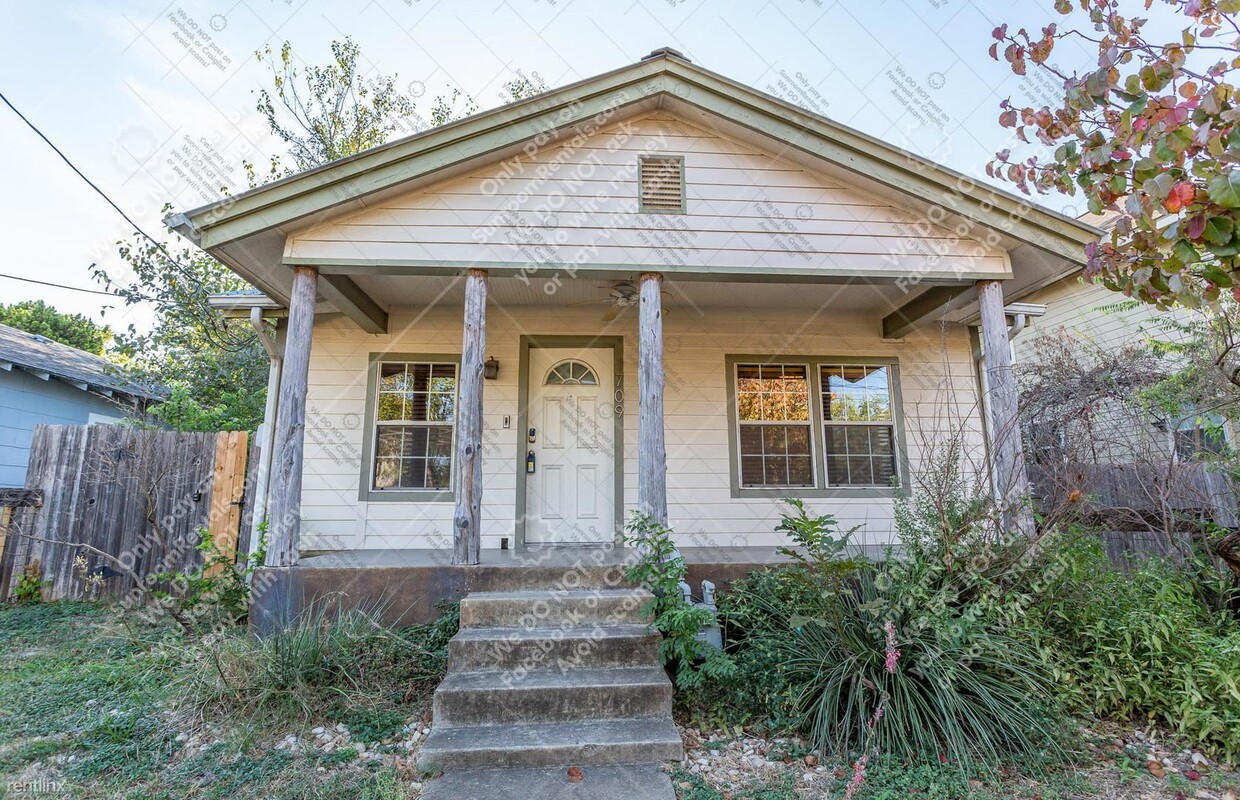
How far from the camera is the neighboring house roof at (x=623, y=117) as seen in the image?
14.7ft

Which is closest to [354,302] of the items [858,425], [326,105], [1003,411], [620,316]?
[620,316]

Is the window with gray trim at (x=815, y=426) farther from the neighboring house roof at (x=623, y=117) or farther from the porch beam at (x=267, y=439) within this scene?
the porch beam at (x=267, y=439)

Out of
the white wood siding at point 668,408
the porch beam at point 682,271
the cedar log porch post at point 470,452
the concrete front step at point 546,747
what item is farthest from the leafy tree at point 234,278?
the concrete front step at point 546,747

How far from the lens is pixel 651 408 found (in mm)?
4578

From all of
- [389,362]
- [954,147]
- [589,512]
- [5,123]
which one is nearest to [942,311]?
[954,147]

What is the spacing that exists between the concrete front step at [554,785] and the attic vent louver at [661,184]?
4.00 m

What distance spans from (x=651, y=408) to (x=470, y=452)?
143cm

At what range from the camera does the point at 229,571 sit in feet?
15.4

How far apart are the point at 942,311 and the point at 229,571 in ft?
22.5

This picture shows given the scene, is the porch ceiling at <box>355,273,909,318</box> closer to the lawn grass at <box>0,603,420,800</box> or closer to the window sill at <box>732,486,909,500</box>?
the window sill at <box>732,486,909,500</box>

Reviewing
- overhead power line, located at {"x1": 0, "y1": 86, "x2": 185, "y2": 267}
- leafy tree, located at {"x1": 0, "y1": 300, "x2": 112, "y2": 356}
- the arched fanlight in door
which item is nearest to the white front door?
the arched fanlight in door

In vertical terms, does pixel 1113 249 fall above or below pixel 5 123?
below

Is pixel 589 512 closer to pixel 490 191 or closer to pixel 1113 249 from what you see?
pixel 490 191

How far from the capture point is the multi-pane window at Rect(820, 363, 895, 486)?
6262 mm
